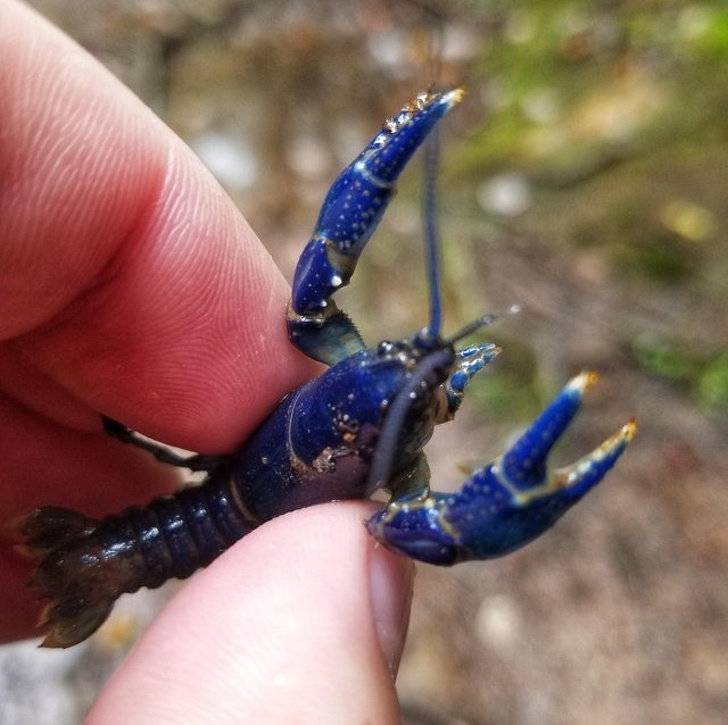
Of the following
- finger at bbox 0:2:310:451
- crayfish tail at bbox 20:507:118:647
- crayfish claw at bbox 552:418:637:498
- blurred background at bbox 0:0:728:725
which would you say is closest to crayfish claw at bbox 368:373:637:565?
crayfish claw at bbox 552:418:637:498

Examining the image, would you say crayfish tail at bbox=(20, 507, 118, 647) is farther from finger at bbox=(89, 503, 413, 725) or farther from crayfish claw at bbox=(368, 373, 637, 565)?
crayfish claw at bbox=(368, 373, 637, 565)

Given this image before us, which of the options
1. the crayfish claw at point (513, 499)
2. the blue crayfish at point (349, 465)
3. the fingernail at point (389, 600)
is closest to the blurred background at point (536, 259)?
the blue crayfish at point (349, 465)

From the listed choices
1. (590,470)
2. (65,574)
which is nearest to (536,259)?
(590,470)

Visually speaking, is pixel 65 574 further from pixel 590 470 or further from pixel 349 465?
pixel 590 470

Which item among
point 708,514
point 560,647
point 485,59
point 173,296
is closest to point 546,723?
point 560,647

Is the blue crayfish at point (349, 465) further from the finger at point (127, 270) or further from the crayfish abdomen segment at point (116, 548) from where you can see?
the finger at point (127, 270)

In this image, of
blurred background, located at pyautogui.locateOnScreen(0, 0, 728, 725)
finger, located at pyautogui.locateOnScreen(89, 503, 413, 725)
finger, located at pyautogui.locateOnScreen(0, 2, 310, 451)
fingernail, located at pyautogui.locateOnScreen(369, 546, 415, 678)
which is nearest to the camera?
finger, located at pyautogui.locateOnScreen(89, 503, 413, 725)
